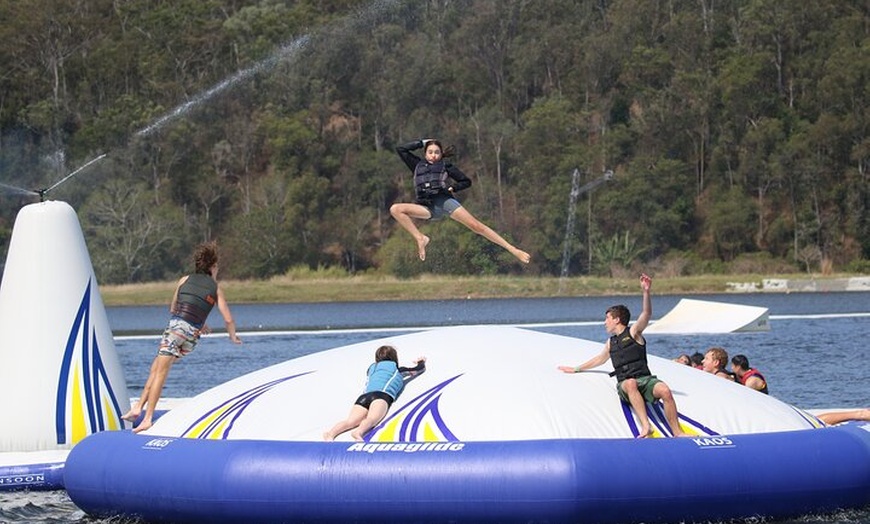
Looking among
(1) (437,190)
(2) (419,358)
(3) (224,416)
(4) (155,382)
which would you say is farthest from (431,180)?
(4) (155,382)

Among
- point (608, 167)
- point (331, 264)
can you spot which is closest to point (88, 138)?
point (331, 264)

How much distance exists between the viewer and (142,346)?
34719mm

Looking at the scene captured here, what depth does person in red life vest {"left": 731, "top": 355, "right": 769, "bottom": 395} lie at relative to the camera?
14.1 meters

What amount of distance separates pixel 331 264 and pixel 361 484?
51.1 metres

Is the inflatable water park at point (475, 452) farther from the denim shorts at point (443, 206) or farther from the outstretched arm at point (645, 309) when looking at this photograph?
the denim shorts at point (443, 206)

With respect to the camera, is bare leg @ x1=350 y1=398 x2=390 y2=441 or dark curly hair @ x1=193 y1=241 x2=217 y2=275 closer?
bare leg @ x1=350 y1=398 x2=390 y2=441

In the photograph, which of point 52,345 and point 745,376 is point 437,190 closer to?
point 745,376

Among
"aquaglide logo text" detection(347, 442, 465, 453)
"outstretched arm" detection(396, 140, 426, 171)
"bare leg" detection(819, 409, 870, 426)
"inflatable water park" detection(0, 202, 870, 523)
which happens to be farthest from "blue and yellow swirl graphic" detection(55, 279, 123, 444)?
"bare leg" detection(819, 409, 870, 426)

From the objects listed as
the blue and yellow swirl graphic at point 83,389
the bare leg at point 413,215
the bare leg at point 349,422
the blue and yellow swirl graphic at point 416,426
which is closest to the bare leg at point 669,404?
the blue and yellow swirl graphic at point 416,426

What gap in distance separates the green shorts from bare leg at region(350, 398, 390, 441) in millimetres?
1718

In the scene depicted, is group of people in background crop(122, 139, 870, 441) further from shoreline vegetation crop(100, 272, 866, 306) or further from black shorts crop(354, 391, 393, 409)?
shoreline vegetation crop(100, 272, 866, 306)

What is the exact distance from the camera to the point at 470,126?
2549 inches

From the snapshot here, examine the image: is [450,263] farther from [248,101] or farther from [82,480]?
[82,480]

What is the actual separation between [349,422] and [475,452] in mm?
1179
